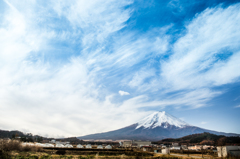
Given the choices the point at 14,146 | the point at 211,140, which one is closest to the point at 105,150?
the point at 14,146

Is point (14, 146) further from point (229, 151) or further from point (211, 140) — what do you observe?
point (211, 140)

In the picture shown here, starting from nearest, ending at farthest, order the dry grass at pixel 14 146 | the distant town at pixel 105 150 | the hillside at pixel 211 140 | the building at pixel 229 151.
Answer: the dry grass at pixel 14 146 → the building at pixel 229 151 → the distant town at pixel 105 150 → the hillside at pixel 211 140

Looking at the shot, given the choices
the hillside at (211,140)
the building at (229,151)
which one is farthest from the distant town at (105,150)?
the hillside at (211,140)

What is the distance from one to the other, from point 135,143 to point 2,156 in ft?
254

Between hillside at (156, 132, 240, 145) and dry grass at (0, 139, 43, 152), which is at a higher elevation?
dry grass at (0, 139, 43, 152)

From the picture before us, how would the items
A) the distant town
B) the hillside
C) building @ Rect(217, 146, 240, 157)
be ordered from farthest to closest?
1. the hillside
2. the distant town
3. building @ Rect(217, 146, 240, 157)

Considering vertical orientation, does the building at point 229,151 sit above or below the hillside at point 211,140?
above

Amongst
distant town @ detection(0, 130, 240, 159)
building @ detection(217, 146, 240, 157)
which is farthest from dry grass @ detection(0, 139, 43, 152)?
building @ detection(217, 146, 240, 157)

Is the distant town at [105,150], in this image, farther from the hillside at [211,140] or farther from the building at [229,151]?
the hillside at [211,140]

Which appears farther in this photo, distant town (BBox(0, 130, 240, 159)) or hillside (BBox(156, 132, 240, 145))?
hillside (BBox(156, 132, 240, 145))

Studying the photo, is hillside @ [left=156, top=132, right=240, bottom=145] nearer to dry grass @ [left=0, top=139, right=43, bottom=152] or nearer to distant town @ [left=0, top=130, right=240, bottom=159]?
distant town @ [left=0, top=130, right=240, bottom=159]

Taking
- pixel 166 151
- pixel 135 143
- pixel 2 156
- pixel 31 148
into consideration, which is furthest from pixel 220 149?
pixel 135 143

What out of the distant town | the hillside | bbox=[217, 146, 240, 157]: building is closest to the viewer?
bbox=[217, 146, 240, 157]: building

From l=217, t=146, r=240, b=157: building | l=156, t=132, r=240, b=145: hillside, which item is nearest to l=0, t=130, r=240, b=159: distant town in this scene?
l=217, t=146, r=240, b=157: building
